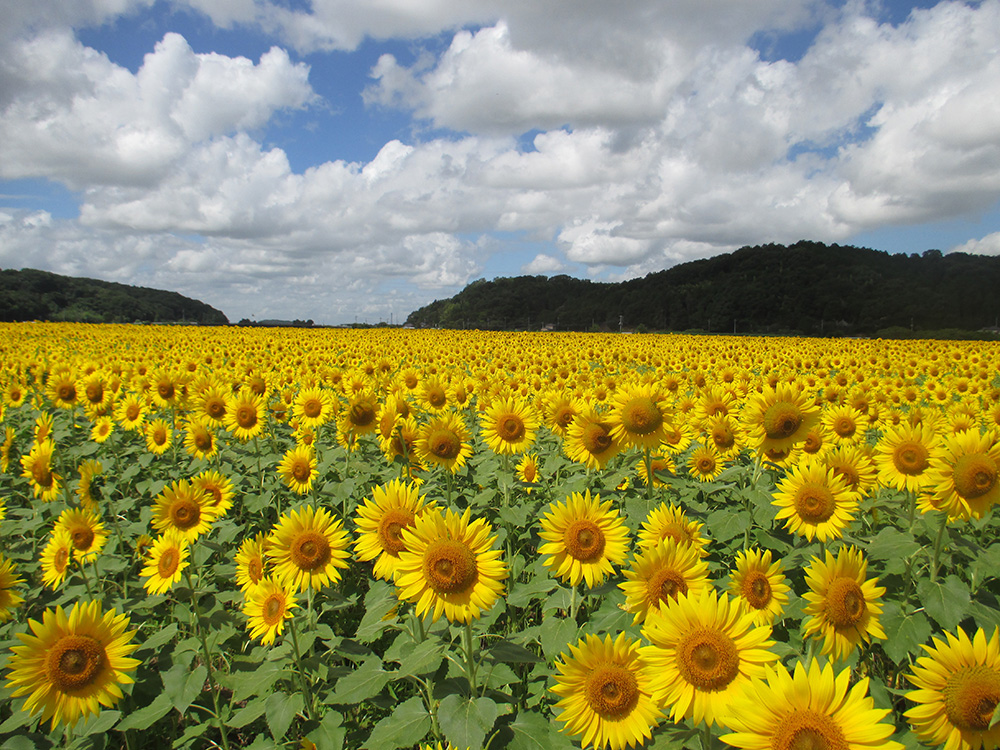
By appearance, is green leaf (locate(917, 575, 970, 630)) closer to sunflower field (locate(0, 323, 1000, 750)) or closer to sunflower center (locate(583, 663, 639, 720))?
sunflower field (locate(0, 323, 1000, 750))

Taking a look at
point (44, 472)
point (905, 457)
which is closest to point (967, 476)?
point (905, 457)

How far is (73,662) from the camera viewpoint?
8.18ft

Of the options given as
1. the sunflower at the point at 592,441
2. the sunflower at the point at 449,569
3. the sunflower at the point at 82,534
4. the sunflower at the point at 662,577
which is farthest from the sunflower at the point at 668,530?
the sunflower at the point at 82,534

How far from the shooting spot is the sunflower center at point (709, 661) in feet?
5.83

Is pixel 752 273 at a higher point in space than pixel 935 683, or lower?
higher

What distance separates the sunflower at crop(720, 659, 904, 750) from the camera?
1.46 m

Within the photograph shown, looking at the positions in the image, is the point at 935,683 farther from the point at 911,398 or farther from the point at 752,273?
the point at 752,273

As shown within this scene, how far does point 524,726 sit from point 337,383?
21.3ft

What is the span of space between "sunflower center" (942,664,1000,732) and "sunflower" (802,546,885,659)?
470mm

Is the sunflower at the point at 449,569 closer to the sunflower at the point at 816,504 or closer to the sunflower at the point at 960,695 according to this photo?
the sunflower at the point at 960,695

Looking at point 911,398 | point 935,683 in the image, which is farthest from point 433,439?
point 911,398

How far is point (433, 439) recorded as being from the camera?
365cm

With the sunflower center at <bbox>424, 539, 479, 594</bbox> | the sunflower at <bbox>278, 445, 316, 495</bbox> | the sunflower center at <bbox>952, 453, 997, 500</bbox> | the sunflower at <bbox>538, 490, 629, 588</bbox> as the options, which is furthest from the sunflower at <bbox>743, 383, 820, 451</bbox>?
the sunflower at <bbox>278, 445, 316, 495</bbox>

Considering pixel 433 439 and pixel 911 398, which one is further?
pixel 911 398
